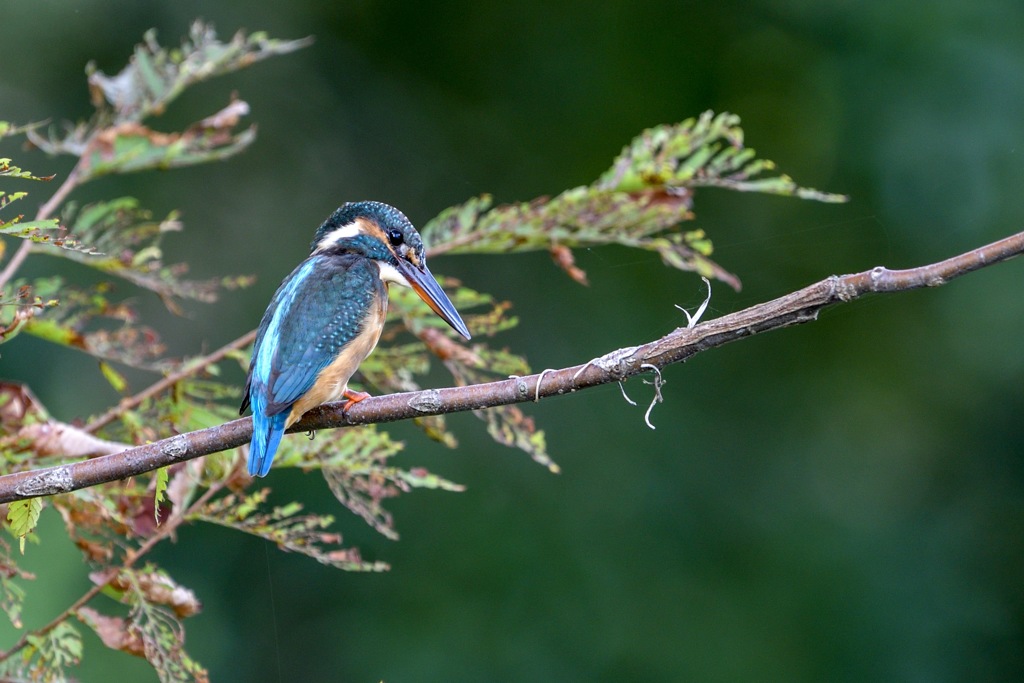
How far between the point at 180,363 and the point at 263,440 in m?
0.49

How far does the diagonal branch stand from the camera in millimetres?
1022

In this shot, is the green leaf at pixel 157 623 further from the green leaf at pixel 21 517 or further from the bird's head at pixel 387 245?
the bird's head at pixel 387 245

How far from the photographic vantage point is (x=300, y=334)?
1709 mm

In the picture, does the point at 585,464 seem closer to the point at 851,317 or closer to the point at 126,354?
the point at 851,317

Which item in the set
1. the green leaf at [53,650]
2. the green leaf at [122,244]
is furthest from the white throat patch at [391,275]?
the green leaf at [53,650]

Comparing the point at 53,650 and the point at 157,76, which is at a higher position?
the point at 157,76

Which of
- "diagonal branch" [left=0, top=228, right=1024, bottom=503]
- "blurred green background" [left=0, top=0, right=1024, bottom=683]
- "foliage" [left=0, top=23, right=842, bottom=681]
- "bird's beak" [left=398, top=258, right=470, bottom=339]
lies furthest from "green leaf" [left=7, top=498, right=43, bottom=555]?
"blurred green background" [left=0, top=0, right=1024, bottom=683]

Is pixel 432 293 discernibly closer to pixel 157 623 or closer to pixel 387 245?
pixel 387 245

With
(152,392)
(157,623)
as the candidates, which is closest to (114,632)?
(157,623)

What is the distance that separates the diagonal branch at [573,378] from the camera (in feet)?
3.35

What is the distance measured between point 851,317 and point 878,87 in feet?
2.70

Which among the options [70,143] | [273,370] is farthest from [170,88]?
[273,370]

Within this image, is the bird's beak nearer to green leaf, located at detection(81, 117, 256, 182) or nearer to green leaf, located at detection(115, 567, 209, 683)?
green leaf, located at detection(81, 117, 256, 182)

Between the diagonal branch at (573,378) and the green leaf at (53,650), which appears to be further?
the green leaf at (53,650)
